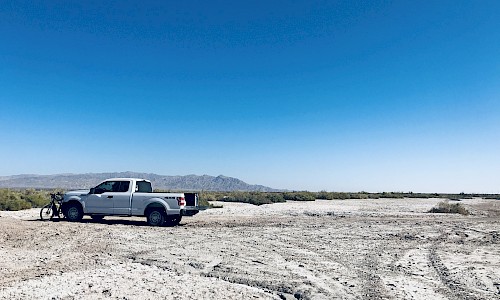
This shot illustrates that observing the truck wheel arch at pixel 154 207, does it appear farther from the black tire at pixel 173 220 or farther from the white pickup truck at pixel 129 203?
the black tire at pixel 173 220

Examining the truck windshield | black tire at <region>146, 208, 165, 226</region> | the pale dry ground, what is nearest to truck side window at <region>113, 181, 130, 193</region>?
the truck windshield

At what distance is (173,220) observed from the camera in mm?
20281

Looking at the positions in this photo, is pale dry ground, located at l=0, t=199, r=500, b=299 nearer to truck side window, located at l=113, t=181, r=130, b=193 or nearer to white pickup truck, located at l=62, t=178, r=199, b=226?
white pickup truck, located at l=62, t=178, r=199, b=226

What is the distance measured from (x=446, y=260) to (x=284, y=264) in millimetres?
4931

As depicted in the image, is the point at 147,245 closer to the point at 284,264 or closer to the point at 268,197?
the point at 284,264

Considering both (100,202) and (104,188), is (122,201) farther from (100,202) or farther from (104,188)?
(104,188)

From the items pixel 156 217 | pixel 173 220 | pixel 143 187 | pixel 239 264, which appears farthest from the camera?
pixel 173 220

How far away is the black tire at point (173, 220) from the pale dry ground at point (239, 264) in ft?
5.95

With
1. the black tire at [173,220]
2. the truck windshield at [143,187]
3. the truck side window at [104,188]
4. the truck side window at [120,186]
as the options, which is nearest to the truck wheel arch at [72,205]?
the truck side window at [104,188]

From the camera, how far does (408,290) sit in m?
8.44

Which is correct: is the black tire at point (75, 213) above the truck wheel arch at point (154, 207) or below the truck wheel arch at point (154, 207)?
below

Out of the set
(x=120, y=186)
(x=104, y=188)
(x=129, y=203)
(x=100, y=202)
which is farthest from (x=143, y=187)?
(x=100, y=202)

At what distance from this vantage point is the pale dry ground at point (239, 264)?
8.09 meters

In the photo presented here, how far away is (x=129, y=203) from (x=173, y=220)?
2.41m
